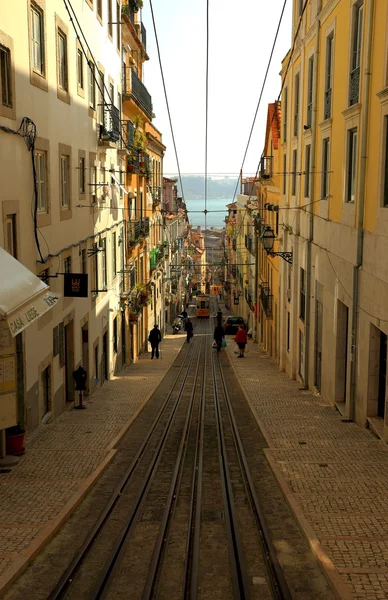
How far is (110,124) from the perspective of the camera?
75.4 feet

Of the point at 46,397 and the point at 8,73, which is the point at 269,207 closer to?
Answer: the point at 46,397

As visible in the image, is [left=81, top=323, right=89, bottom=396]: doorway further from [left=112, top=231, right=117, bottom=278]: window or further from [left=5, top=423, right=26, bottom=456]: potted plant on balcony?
[left=5, top=423, right=26, bottom=456]: potted plant on balcony

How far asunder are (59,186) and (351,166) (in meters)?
6.81

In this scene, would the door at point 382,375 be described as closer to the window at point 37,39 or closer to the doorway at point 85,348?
the window at point 37,39

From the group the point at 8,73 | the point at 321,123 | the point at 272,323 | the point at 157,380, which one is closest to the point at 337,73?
the point at 321,123

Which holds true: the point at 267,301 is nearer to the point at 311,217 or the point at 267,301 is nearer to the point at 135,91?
the point at 135,91

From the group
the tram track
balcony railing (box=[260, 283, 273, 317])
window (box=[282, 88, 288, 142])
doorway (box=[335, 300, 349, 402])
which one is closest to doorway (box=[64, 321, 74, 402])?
the tram track

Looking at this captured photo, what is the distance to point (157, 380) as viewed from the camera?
22.5 meters

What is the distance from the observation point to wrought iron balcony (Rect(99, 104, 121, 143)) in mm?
21064

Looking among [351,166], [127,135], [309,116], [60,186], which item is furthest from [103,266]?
[351,166]

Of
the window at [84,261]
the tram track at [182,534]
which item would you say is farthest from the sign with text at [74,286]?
the tram track at [182,534]

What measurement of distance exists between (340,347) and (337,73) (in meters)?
6.48

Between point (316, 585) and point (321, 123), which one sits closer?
point (316, 585)

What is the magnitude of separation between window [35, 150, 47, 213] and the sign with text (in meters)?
1.64
